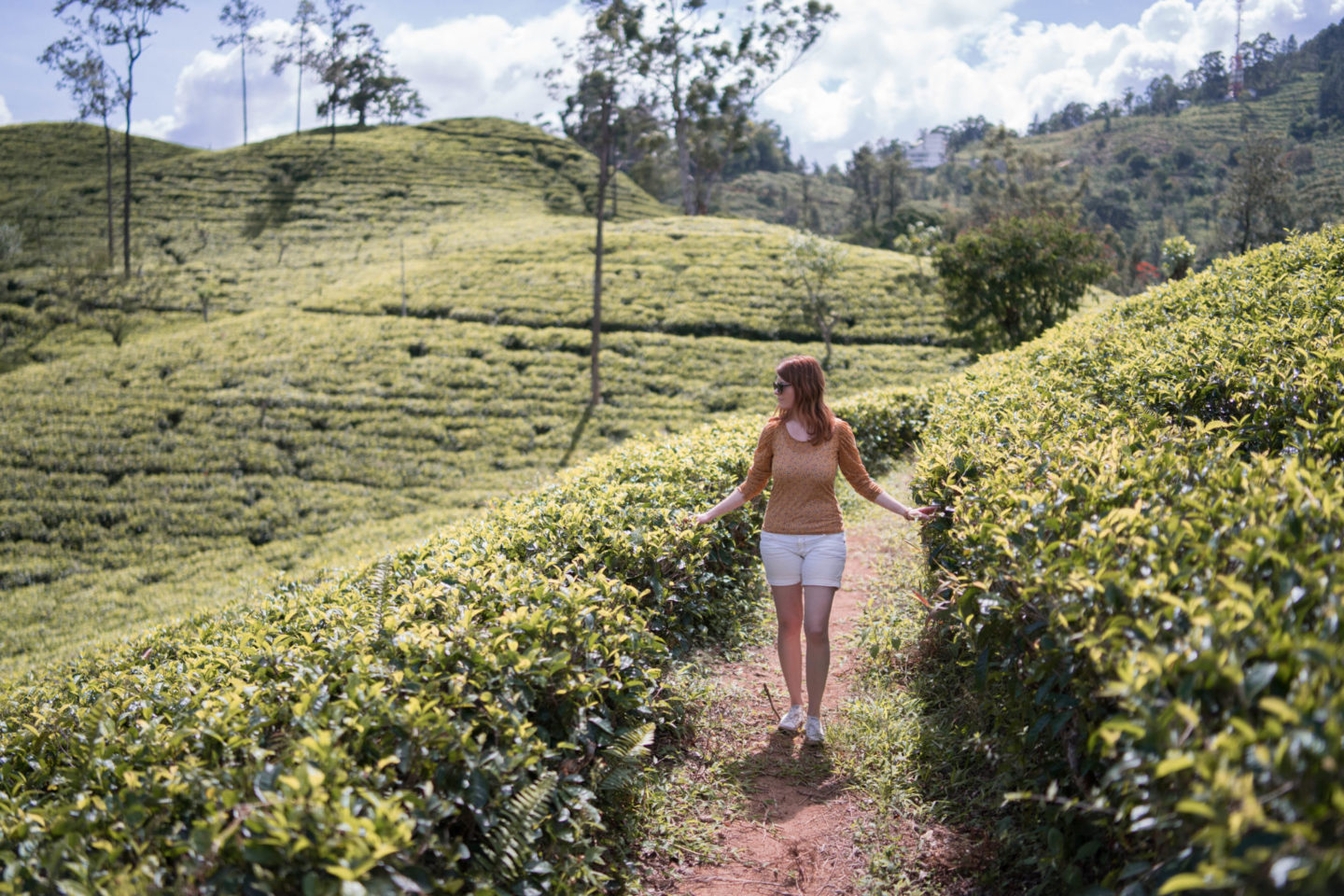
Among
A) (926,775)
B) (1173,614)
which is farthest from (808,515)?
(1173,614)

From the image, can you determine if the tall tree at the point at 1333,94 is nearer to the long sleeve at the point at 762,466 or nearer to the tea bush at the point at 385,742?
the long sleeve at the point at 762,466

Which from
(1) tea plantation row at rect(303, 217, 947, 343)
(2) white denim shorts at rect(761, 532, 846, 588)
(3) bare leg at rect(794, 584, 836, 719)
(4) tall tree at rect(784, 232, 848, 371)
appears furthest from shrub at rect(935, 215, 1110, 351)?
(3) bare leg at rect(794, 584, 836, 719)

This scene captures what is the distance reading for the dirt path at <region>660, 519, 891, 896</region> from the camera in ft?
11.1

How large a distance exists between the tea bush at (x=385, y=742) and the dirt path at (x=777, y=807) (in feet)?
1.66

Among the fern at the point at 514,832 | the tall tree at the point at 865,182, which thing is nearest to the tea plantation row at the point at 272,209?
the tall tree at the point at 865,182

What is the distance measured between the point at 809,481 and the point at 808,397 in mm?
479

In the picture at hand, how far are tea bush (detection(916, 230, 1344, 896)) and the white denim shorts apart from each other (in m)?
0.64

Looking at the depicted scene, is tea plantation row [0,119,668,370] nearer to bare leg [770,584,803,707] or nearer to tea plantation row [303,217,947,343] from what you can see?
tea plantation row [303,217,947,343]

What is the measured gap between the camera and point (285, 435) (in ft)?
68.2

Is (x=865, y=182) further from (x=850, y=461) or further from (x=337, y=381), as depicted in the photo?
(x=850, y=461)

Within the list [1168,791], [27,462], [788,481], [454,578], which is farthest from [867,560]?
[27,462]

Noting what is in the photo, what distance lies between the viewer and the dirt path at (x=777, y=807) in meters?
3.40

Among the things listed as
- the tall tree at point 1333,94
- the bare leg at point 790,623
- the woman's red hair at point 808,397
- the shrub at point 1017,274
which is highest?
the tall tree at point 1333,94

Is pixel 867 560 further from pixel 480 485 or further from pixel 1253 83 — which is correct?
pixel 1253 83
